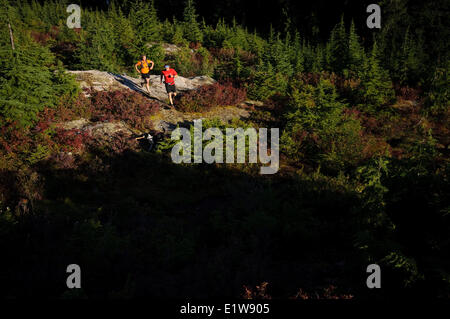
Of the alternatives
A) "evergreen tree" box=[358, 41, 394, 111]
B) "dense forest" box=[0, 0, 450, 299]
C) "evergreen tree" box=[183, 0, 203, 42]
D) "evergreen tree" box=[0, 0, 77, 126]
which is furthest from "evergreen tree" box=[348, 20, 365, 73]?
"evergreen tree" box=[0, 0, 77, 126]

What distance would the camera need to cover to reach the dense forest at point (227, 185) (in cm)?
412

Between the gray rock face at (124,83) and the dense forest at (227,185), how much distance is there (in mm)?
956

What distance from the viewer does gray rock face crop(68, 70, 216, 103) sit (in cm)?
1371

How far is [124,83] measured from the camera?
14.7 meters

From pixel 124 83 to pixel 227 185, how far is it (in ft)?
33.0

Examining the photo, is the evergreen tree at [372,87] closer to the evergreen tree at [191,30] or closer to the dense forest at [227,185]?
the dense forest at [227,185]

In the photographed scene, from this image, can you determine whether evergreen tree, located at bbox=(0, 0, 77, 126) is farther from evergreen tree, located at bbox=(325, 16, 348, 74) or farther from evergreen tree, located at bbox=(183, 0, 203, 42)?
evergreen tree, located at bbox=(325, 16, 348, 74)

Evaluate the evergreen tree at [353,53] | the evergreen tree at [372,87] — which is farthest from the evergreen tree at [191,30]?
the evergreen tree at [372,87]

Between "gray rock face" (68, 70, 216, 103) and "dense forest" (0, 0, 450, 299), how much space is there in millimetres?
956

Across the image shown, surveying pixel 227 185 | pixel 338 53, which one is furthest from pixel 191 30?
pixel 227 185

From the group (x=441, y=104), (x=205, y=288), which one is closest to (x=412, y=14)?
(x=441, y=104)

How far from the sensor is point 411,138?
12.6m

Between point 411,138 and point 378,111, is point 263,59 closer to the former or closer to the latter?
point 378,111

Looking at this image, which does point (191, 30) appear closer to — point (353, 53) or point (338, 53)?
point (338, 53)
